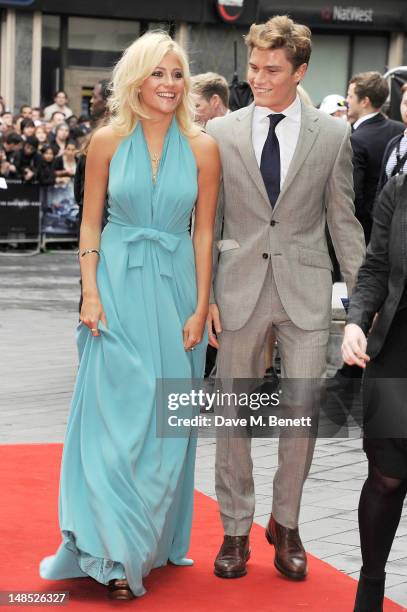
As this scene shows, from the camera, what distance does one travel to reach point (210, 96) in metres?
8.48

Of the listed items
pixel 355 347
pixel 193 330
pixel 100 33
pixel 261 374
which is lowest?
pixel 261 374

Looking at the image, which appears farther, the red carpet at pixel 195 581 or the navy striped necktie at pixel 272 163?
the navy striped necktie at pixel 272 163

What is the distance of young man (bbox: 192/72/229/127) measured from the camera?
8.41m

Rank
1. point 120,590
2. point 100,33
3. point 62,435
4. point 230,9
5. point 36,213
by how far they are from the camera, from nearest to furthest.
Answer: point 120,590
point 62,435
point 36,213
point 100,33
point 230,9

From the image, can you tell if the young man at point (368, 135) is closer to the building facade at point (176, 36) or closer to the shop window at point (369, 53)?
the building facade at point (176, 36)

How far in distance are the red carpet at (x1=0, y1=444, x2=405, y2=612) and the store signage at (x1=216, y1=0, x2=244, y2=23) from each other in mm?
24580

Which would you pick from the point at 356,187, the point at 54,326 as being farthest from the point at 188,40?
the point at 356,187

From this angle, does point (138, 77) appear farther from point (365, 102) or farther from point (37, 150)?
point (37, 150)

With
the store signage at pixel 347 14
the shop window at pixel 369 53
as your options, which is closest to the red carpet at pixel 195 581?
the store signage at pixel 347 14

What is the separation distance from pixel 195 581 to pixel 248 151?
167 centimetres

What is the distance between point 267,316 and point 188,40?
987 inches

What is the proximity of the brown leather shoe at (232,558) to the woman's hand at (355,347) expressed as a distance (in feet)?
4.26

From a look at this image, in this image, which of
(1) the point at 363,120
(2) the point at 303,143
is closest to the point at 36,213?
(1) the point at 363,120

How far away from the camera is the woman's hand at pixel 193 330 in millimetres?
4977
